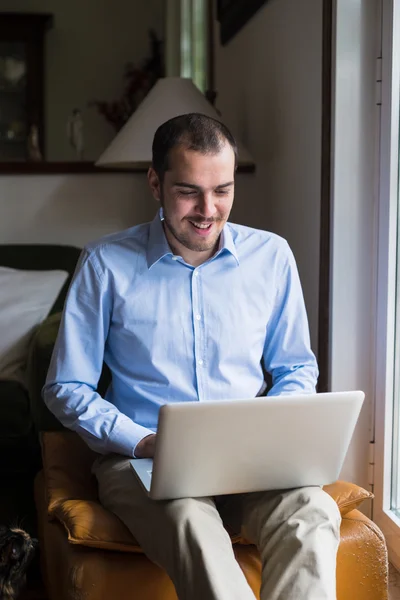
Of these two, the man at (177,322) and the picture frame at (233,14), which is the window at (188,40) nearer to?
the picture frame at (233,14)

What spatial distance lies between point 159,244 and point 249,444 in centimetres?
55

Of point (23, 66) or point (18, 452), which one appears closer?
point (18, 452)

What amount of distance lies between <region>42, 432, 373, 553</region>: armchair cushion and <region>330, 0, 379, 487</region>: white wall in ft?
1.60

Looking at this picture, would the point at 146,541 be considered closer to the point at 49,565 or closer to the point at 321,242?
the point at 49,565

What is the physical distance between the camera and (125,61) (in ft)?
19.7

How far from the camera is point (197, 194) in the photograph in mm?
1703

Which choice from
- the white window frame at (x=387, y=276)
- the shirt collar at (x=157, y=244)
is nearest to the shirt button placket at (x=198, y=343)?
the shirt collar at (x=157, y=244)

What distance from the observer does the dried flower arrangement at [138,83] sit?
5473 millimetres

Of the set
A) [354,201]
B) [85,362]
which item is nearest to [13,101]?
[354,201]

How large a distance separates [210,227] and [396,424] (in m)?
0.81

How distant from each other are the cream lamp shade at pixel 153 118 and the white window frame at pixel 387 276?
25.9 inches

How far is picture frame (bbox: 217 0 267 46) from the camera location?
9.34 ft

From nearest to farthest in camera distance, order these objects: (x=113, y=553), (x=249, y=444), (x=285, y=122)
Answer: (x=249, y=444) → (x=113, y=553) → (x=285, y=122)

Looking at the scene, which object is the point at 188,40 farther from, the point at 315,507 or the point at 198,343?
the point at 315,507
